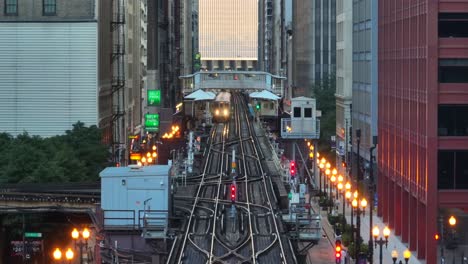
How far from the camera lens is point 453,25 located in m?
50.9

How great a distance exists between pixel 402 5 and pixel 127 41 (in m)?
40.5

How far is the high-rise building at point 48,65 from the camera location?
7069cm

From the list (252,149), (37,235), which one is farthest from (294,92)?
(37,235)

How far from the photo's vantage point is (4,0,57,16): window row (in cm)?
7069

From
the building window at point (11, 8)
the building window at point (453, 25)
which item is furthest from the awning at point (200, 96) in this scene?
the building window at point (453, 25)

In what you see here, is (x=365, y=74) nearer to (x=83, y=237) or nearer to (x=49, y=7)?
(x=49, y=7)

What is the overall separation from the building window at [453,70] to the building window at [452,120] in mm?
1082

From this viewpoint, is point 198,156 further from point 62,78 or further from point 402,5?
point 402,5

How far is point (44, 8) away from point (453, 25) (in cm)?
2798

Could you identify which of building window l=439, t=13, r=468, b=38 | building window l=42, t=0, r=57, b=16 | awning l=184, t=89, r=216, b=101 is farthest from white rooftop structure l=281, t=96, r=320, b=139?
awning l=184, t=89, r=216, b=101

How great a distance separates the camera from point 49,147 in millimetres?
58844

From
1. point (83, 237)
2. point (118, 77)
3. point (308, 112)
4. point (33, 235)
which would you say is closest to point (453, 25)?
point (83, 237)

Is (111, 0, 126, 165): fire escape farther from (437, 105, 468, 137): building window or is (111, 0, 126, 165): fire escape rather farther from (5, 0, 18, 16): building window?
(437, 105, 468, 137): building window

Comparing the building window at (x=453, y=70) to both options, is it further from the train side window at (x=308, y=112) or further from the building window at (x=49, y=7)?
the train side window at (x=308, y=112)
